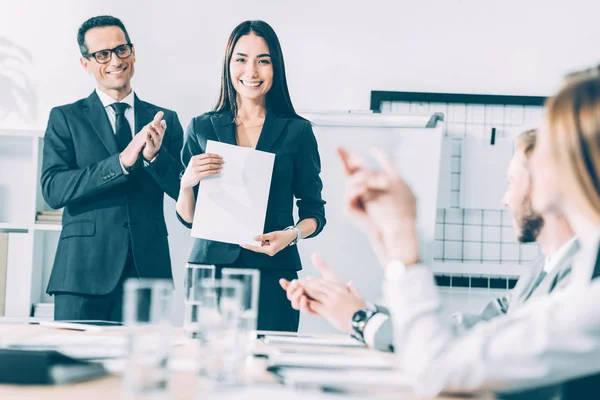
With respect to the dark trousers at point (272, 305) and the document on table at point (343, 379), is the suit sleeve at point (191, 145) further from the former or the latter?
the document on table at point (343, 379)

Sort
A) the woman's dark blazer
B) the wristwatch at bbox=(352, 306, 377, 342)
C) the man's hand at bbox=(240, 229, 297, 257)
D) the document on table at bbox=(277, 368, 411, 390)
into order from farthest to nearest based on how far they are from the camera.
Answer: the woman's dark blazer
the man's hand at bbox=(240, 229, 297, 257)
the wristwatch at bbox=(352, 306, 377, 342)
the document on table at bbox=(277, 368, 411, 390)

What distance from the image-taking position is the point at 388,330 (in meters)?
1.56

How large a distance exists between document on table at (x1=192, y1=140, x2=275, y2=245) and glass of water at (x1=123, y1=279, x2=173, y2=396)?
49.3 inches

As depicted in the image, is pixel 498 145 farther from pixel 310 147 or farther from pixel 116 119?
pixel 116 119

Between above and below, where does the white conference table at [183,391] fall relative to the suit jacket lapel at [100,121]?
below

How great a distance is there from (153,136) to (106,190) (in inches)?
10.5

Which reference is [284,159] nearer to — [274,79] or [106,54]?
[274,79]

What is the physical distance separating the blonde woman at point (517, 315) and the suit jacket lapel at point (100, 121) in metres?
1.67

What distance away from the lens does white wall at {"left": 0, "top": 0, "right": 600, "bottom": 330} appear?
138 inches

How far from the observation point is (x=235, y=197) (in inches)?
90.8

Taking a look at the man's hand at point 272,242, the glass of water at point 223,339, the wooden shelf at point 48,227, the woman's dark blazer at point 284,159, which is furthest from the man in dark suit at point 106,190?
the glass of water at point 223,339

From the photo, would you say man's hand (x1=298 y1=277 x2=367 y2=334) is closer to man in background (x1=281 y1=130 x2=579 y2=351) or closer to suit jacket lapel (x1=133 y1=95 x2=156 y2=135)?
man in background (x1=281 y1=130 x2=579 y2=351)

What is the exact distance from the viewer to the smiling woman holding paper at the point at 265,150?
2.27 metres

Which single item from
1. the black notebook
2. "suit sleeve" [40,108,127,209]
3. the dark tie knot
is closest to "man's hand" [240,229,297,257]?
"suit sleeve" [40,108,127,209]
